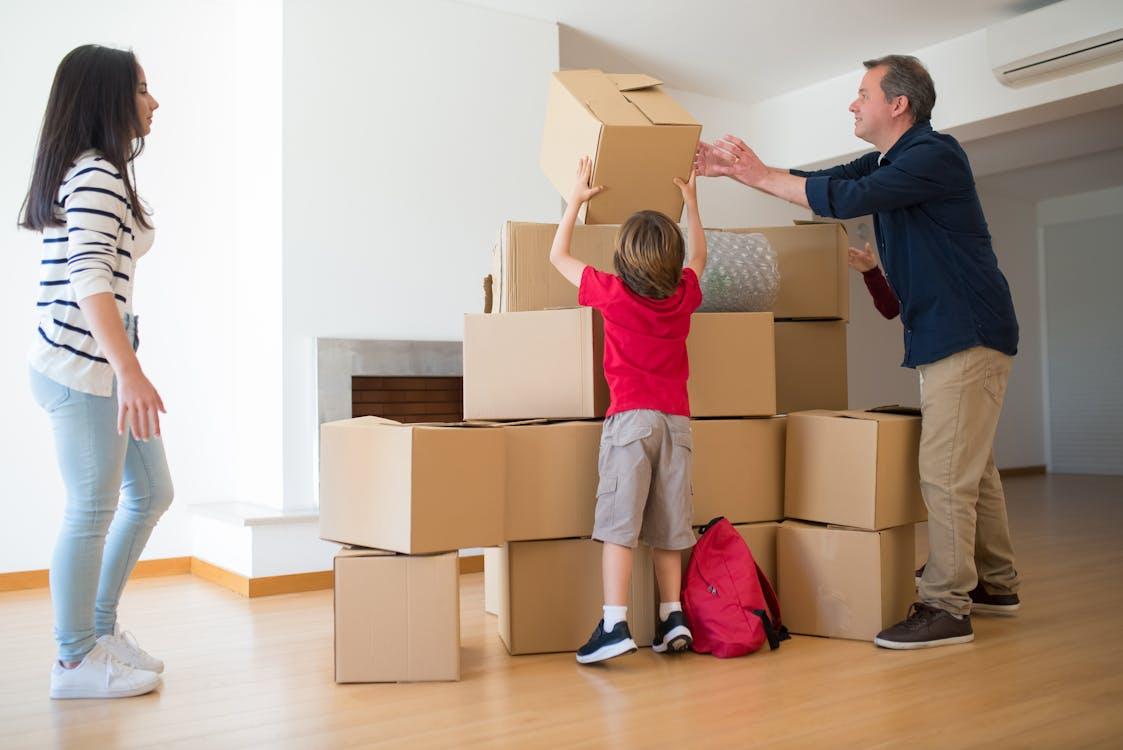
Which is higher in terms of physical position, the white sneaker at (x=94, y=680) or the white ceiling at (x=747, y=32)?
the white ceiling at (x=747, y=32)

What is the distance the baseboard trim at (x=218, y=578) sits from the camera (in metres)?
3.42

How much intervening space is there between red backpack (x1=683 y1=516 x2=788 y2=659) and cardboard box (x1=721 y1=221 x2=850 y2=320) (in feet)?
2.52

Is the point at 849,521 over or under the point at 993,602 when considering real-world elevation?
over

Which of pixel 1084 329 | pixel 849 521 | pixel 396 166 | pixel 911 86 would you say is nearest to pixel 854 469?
pixel 849 521

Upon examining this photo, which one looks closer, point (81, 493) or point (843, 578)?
point (81, 493)

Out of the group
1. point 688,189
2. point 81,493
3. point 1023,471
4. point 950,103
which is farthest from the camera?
point 1023,471

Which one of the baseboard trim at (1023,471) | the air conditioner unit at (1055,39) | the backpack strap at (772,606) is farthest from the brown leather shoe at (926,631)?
the baseboard trim at (1023,471)

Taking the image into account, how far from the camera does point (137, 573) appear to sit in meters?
3.78

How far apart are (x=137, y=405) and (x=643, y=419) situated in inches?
43.2

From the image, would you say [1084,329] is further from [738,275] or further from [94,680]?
[94,680]

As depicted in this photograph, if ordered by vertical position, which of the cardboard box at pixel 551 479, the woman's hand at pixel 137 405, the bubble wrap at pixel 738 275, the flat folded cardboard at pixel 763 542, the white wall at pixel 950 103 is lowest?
the flat folded cardboard at pixel 763 542

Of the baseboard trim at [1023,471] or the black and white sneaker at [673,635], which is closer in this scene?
the black and white sneaker at [673,635]

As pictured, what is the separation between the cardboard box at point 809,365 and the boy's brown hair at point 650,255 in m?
0.72

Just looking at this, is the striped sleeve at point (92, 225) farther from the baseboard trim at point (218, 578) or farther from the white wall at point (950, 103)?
the white wall at point (950, 103)
